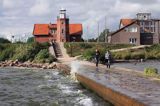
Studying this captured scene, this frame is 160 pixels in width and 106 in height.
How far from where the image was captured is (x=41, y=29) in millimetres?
111312

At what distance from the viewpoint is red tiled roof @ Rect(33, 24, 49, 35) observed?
10969 cm

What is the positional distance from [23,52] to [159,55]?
26.8 metres

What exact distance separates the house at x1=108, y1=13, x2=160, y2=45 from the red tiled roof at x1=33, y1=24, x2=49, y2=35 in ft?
56.7

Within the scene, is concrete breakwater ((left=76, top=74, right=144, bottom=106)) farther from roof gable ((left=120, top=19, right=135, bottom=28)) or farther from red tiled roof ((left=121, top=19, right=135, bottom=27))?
roof gable ((left=120, top=19, right=135, bottom=28))

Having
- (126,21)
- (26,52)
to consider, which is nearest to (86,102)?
(26,52)

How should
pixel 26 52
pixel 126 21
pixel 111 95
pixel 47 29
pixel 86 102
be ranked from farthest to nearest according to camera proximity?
1. pixel 126 21
2. pixel 47 29
3. pixel 26 52
4. pixel 86 102
5. pixel 111 95

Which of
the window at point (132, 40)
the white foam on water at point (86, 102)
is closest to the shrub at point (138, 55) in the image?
the window at point (132, 40)

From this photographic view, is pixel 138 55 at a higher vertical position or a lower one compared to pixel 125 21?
lower

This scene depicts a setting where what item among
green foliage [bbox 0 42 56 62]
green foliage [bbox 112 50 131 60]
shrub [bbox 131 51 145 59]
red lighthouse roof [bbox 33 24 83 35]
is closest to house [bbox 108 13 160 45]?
red lighthouse roof [bbox 33 24 83 35]

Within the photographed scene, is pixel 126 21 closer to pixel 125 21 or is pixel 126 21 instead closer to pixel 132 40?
pixel 125 21

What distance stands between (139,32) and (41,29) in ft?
85.4

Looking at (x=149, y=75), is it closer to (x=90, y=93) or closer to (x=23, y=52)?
(x=90, y=93)

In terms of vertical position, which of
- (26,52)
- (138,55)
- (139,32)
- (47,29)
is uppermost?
(47,29)

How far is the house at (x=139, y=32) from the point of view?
102938 millimetres
